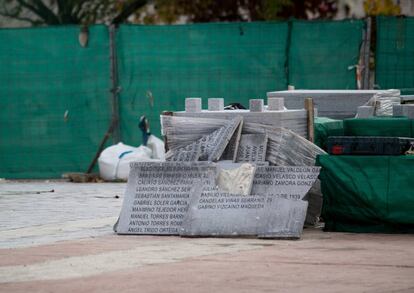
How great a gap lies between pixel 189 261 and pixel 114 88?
1126 cm

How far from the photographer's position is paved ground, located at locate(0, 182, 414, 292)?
978 centimetres

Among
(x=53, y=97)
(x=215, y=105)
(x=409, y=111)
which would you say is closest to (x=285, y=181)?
(x=215, y=105)

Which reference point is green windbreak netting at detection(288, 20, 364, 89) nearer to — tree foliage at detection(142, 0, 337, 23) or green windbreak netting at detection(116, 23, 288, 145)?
green windbreak netting at detection(116, 23, 288, 145)

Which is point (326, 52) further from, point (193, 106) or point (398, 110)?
point (193, 106)

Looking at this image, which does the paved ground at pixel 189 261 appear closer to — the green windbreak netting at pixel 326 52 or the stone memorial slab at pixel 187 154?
the stone memorial slab at pixel 187 154

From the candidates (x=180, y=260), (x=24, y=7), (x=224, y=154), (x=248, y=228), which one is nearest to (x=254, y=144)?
(x=224, y=154)

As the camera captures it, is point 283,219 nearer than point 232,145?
Yes

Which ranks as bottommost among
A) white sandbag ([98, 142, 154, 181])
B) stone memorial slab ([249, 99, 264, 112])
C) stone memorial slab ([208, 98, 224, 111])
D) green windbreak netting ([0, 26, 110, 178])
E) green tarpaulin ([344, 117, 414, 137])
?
white sandbag ([98, 142, 154, 181])

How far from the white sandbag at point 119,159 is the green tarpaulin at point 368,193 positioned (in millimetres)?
8056

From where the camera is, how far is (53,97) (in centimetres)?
2217

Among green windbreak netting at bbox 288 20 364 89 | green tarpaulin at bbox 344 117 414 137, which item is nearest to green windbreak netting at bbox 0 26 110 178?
green windbreak netting at bbox 288 20 364 89

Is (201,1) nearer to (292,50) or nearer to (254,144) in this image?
(292,50)

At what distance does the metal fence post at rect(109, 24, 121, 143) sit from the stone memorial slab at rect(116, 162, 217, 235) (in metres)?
8.54

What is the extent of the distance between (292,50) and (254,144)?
8276mm
